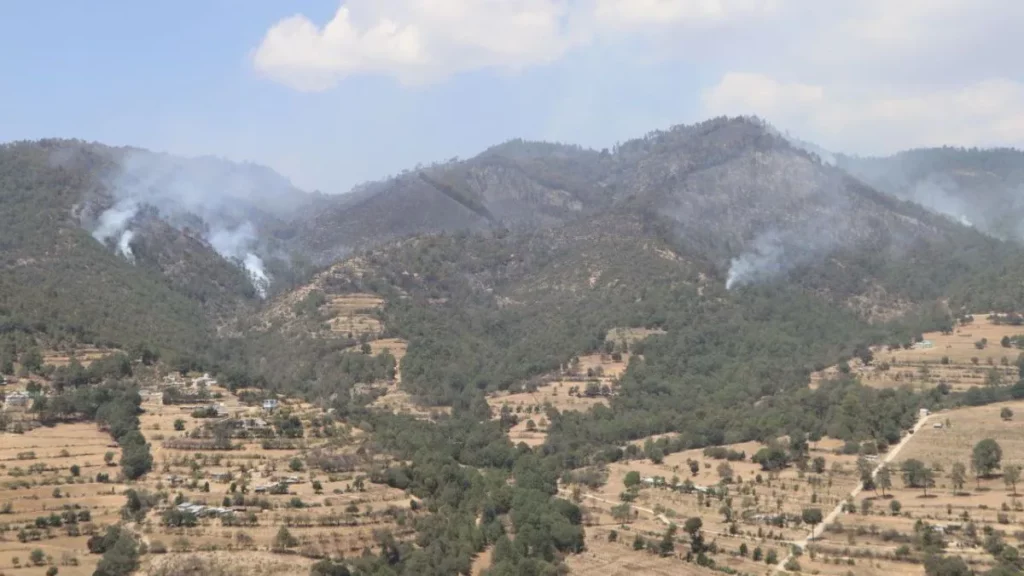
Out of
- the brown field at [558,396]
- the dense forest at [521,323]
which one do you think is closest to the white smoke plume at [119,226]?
the dense forest at [521,323]

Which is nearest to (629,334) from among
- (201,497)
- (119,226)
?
(201,497)

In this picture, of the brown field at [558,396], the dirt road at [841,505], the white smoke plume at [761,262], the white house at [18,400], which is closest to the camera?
the dirt road at [841,505]

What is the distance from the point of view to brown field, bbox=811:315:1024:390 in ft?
365

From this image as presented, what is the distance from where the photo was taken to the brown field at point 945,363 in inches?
4375

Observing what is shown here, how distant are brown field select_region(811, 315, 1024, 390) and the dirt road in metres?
16.0

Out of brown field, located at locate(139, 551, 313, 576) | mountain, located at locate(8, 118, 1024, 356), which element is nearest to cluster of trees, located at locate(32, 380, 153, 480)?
brown field, located at locate(139, 551, 313, 576)

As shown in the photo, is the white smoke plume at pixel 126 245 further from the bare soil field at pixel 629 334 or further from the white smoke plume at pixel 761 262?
the white smoke plume at pixel 761 262

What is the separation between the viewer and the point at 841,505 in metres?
76.1

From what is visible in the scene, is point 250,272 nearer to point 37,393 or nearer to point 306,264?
point 306,264

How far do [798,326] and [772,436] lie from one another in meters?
51.9

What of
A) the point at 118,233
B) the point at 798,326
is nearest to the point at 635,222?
the point at 798,326

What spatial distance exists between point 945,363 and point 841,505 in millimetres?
47551

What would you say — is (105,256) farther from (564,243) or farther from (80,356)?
(564,243)

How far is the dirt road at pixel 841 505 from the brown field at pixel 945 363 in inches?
630
